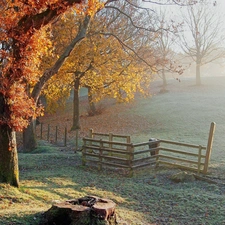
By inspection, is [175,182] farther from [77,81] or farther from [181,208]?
[77,81]

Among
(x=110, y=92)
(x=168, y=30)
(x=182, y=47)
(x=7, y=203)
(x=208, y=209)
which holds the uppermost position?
(x=182, y=47)

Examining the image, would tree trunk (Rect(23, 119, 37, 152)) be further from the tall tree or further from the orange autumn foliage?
the orange autumn foliage

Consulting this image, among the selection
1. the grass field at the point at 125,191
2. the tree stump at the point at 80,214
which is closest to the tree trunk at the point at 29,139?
the grass field at the point at 125,191

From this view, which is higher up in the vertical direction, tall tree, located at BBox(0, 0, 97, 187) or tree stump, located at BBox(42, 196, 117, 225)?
tall tree, located at BBox(0, 0, 97, 187)

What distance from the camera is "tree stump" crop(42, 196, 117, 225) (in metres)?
5.48

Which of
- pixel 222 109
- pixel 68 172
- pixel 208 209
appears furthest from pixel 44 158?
pixel 222 109

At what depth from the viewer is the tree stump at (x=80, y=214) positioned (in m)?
5.48

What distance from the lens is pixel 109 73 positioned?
23.1 metres

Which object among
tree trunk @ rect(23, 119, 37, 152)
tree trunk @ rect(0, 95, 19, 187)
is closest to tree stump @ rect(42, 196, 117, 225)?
tree trunk @ rect(0, 95, 19, 187)

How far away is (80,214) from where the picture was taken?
18.0ft

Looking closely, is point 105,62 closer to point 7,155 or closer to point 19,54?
point 19,54

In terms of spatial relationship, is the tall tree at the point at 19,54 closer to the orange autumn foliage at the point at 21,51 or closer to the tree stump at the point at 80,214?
the orange autumn foliage at the point at 21,51

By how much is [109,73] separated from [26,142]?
28.7 feet

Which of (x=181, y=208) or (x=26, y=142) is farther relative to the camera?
(x=26, y=142)
